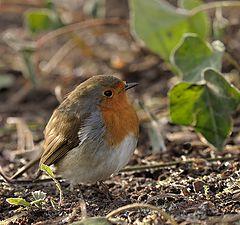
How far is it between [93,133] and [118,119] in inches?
7.2

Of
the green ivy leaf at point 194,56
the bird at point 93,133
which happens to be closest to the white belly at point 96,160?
the bird at point 93,133

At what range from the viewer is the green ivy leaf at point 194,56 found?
190 inches

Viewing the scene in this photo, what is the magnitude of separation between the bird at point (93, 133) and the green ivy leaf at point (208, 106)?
594 millimetres

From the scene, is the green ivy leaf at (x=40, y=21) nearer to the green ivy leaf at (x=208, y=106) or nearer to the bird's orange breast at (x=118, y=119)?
the green ivy leaf at (x=208, y=106)

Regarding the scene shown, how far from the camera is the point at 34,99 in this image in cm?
656

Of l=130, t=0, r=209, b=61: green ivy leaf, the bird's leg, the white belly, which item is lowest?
the bird's leg

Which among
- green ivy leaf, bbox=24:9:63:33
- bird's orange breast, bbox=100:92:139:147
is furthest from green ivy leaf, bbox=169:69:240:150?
green ivy leaf, bbox=24:9:63:33

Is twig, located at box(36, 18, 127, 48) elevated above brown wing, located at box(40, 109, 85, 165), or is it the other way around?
twig, located at box(36, 18, 127, 48)

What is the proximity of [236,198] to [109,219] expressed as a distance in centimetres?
77

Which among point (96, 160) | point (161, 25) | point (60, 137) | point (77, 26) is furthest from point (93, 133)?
point (77, 26)

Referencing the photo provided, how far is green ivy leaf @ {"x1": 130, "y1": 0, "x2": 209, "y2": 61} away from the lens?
5.52m

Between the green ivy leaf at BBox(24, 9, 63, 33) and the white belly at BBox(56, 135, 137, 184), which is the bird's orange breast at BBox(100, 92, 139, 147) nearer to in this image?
the white belly at BBox(56, 135, 137, 184)

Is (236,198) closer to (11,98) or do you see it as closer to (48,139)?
(48,139)

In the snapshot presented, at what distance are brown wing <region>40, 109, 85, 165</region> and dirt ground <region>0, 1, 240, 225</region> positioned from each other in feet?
0.79
